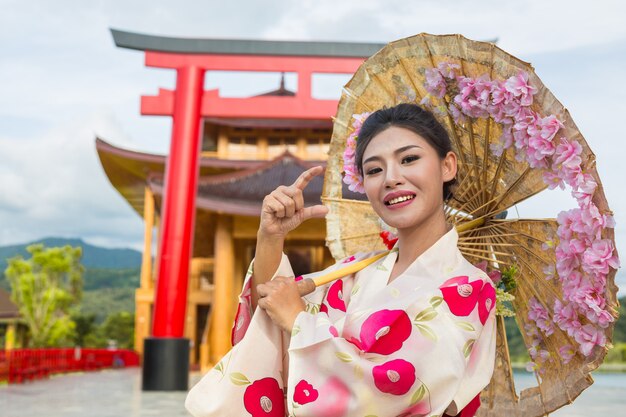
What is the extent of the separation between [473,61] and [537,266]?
78 cm

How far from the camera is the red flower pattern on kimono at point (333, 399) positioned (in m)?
1.70

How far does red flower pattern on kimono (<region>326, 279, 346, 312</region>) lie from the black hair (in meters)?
0.42

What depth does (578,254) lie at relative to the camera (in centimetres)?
220

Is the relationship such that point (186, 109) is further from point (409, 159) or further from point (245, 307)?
point (409, 159)

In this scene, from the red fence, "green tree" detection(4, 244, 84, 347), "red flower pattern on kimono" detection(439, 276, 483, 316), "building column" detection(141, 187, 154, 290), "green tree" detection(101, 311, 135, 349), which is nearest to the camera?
"red flower pattern on kimono" detection(439, 276, 483, 316)

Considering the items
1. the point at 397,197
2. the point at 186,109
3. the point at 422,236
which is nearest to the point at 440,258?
the point at 422,236

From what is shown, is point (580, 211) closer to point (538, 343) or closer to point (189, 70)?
point (538, 343)

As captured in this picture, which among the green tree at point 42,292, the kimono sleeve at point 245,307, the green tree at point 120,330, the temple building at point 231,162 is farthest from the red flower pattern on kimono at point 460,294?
the green tree at point 120,330

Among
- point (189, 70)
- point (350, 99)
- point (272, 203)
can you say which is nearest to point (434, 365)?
point (272, 203)

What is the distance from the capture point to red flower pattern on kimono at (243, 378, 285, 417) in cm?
200

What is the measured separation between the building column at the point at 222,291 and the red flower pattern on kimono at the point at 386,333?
48.5 ft

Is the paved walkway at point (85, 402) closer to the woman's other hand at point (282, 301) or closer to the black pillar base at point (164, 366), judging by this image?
the black pillar base at point (164, 366)

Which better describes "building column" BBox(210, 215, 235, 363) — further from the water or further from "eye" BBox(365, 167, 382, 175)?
"eye" BBox(365, 167, 382, 175)

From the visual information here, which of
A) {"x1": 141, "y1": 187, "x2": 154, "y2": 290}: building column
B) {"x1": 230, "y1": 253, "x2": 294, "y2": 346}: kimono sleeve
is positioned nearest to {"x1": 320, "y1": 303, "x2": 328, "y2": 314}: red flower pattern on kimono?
{"x1": 230, "y1": 253, "x2": 294, "y2": 346}: kimono sleeve
